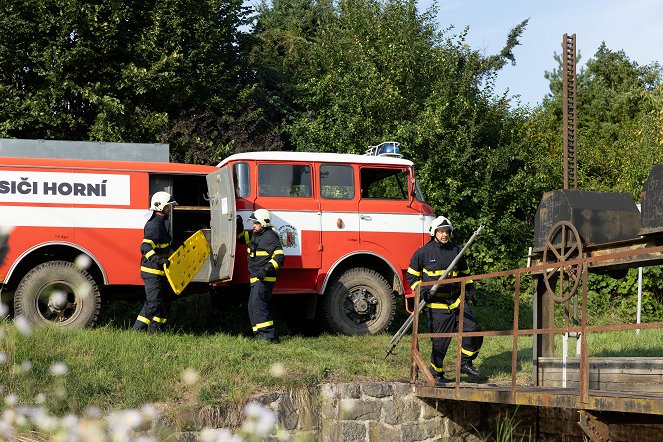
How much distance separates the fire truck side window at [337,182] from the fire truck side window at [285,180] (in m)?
0.20

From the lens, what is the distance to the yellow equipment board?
10812 millimetres

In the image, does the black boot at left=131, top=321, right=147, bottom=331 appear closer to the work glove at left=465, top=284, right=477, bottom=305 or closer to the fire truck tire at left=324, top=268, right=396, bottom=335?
the fire truck tire at left=324, top=268, right=396, bottom=335

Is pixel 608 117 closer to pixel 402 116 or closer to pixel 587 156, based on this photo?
pixel 587 156

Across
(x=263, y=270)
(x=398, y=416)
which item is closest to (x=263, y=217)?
(x=263, y=270)

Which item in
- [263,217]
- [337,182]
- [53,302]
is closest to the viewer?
[53,302]

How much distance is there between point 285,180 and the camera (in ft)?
39.3

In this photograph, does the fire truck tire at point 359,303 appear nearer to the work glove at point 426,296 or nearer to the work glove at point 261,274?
the work glove at point 261,274

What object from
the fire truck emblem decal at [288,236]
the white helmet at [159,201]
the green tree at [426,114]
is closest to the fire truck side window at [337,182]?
the fire truck emblem decal at [288,236]

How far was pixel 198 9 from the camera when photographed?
1964 centimetres

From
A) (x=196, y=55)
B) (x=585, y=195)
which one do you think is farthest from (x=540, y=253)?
(x=196, y=55)

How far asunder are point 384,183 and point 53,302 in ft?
15.6

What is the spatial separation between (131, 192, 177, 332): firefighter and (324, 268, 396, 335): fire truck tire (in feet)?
7.54

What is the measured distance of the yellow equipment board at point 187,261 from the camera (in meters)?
10.8

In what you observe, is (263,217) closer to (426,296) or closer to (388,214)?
(388,214)
